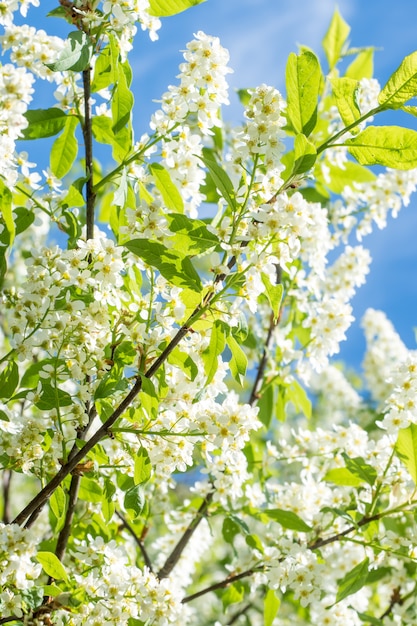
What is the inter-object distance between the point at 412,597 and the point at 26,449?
7.29 feet

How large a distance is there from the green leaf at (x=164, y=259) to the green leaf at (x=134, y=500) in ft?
2.06

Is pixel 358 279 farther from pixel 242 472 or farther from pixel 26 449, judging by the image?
pixel 26 449

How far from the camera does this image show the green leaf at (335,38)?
4.05 meters

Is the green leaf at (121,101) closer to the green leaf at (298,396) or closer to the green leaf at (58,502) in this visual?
the green leaf at (58,502)

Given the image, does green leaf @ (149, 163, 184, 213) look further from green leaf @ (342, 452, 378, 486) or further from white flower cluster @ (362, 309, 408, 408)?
white flower cluster @ (362, 309, 408, 408)

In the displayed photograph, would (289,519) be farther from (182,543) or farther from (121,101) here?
(121,101)

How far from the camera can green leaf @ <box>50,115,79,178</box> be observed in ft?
8.29

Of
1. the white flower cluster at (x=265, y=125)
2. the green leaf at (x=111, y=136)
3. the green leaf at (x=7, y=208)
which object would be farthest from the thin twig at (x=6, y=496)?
the white flower cluster at (x=265, y=125)

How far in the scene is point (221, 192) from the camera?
1895mm

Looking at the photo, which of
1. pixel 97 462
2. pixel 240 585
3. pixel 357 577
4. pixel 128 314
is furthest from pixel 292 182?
pixel 240 585

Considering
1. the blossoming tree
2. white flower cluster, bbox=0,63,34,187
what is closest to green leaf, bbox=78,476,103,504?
the blossoming tree

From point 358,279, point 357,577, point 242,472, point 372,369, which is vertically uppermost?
point 372,369

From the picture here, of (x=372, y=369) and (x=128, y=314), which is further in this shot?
(x=372, y=369)

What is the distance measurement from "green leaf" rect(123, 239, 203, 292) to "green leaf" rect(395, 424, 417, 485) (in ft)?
3.30
